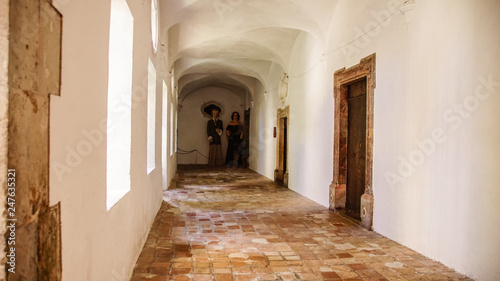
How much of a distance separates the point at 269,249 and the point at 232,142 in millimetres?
14091

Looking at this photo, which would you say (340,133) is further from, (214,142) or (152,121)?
(214,142)

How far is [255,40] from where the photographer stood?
927cm

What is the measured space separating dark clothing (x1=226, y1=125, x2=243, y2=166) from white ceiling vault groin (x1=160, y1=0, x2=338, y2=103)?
6103 mm

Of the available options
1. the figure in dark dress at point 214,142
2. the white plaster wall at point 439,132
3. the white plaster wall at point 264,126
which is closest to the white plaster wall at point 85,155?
the white plaster wall at point 439,132

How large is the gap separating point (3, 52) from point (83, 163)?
2.61 ft

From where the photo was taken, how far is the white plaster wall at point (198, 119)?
61.4ft

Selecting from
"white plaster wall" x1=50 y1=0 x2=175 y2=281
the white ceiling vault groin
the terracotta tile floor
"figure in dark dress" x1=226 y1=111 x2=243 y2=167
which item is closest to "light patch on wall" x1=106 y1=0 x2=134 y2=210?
"white plaster wall" x1=50 y1=0 x2=175 y2=281

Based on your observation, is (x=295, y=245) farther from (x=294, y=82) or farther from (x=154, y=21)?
(x=294, y=82)

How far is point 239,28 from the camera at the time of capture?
8219 mm

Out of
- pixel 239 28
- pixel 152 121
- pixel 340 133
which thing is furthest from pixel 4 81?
pixel 239 28

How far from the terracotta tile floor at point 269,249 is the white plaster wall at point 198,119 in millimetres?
11907

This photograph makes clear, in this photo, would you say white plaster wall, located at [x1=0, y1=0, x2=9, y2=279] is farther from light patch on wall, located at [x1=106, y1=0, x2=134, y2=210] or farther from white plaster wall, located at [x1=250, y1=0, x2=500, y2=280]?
white plaster wall, located at [x1=250, y1=0, x2=500, y2=280]

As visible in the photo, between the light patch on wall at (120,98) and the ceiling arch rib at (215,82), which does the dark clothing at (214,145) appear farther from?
the light patch on wall at (120,98)

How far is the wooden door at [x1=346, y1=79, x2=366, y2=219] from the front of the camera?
5.86 m
